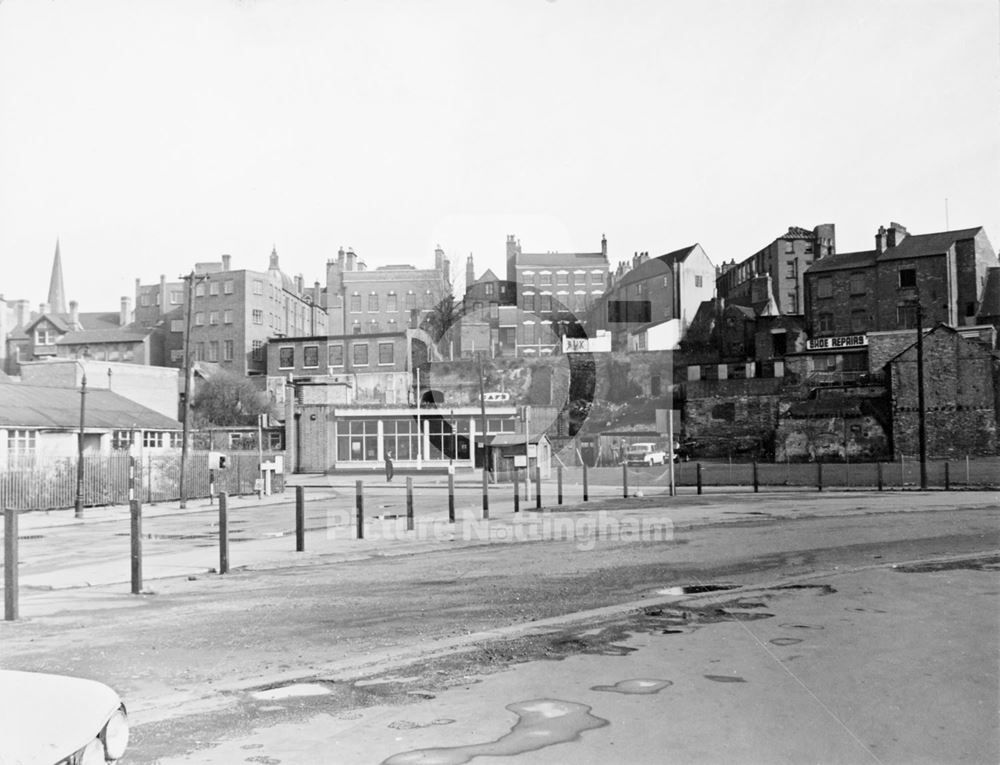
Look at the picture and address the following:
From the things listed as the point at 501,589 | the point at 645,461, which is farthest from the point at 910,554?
the point at 645,461

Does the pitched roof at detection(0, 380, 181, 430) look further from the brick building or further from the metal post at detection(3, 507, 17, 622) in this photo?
the brick building

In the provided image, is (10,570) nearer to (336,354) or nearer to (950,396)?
(950,396)

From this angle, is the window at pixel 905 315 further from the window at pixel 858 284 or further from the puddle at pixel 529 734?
the puddle at pixel 529 734

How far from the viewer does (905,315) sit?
67438 mm

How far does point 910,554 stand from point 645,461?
4463 cm

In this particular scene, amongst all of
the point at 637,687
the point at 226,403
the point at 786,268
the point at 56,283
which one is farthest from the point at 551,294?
the point at 786,268

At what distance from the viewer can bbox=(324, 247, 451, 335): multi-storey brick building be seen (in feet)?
103

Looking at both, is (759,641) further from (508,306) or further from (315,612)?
(508,306)

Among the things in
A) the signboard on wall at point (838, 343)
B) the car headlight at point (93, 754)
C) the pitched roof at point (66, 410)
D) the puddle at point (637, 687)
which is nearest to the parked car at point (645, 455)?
the signboard on wall at point (838, 343)

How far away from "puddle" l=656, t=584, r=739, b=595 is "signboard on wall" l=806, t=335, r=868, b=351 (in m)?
60.7

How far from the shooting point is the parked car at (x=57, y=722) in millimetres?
2889

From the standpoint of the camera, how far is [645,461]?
190 ft

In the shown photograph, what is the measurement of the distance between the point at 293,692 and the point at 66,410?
43.9 m

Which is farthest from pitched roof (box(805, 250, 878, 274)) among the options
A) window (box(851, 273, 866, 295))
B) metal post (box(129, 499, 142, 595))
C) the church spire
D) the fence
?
metal post (box(129, 499, 142, 595))
